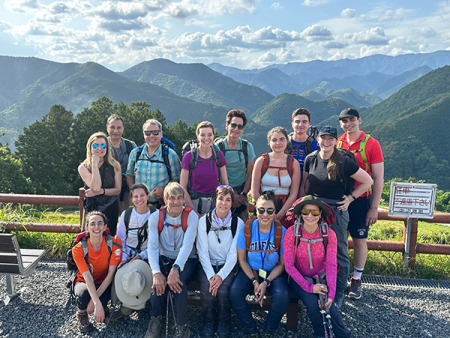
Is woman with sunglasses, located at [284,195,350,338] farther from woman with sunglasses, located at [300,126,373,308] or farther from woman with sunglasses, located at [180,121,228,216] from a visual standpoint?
woman with sunglasses, located at [180,121,228,216]

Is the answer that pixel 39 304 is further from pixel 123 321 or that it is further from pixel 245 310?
pixel 245 310

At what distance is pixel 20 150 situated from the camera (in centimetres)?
3575

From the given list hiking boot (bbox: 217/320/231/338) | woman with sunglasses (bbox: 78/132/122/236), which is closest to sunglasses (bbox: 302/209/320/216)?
hiking boot (bbox: 217/320/231/338)

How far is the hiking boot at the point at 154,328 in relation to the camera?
12.3ft

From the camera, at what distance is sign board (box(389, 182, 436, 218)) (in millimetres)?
5285

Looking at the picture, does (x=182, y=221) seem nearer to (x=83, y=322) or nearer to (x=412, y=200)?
(x=83, y=322)

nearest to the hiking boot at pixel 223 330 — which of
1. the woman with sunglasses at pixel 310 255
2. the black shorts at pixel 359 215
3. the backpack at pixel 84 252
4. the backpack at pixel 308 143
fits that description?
the woman with sunglasses at pixel 310 255

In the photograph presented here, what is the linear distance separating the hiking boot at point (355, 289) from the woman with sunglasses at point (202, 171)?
234 cm

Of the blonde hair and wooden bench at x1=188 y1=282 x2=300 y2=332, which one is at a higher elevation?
the blonde hair

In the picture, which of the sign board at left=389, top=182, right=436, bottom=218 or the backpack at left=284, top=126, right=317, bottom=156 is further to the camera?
the sign board at left=389, top=182, right=436, bottom=218

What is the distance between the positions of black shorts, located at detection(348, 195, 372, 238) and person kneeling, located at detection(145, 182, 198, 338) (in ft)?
7.28

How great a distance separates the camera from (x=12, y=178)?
33500 millimetres

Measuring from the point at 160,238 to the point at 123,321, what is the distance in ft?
3.55

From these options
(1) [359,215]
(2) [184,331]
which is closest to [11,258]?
(2) [184,331]
